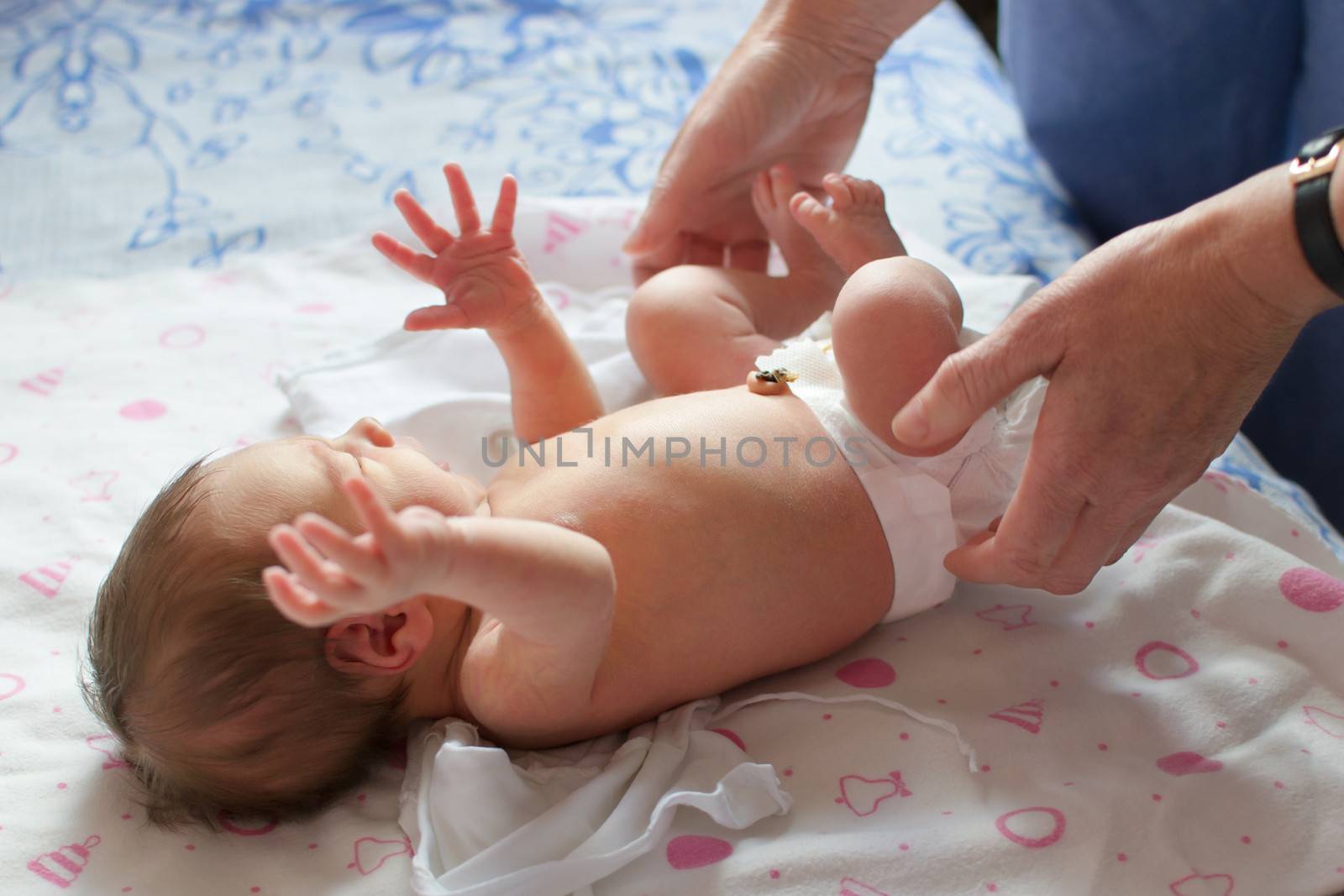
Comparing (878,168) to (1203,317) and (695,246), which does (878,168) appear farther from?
(1203,317)

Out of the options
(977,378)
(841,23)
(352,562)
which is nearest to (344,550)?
(352,562)

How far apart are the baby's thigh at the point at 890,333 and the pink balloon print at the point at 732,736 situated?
34 cm

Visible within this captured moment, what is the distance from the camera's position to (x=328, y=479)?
1.03 m

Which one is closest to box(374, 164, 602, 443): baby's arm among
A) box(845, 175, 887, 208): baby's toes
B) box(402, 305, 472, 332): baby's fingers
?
box(402, 305, 472, 332): baby's fingers

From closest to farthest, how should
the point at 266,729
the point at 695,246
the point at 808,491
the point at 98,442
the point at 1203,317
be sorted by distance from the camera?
the point at 1203,317, the point at 266,729, the point at 808,491, the point at 98,442, the point at 695,246

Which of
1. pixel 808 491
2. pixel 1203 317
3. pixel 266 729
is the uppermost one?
pixel 1203 317

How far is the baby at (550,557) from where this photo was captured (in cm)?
94

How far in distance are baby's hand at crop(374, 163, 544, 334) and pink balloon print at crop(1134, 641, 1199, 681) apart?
2.52ft

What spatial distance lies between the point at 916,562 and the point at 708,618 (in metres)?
0.23

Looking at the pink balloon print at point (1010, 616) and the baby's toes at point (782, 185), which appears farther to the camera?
the baby's toes at point (782, 185)

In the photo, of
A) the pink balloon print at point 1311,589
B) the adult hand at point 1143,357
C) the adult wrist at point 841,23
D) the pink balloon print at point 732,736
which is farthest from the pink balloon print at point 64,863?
the adult wrist at point 841,23

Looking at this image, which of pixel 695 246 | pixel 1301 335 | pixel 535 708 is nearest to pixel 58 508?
pixel 535 708

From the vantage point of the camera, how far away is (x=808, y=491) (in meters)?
1.10

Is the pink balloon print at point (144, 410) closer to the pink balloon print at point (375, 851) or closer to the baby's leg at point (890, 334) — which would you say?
the pink balloon print at point (375, 851)
